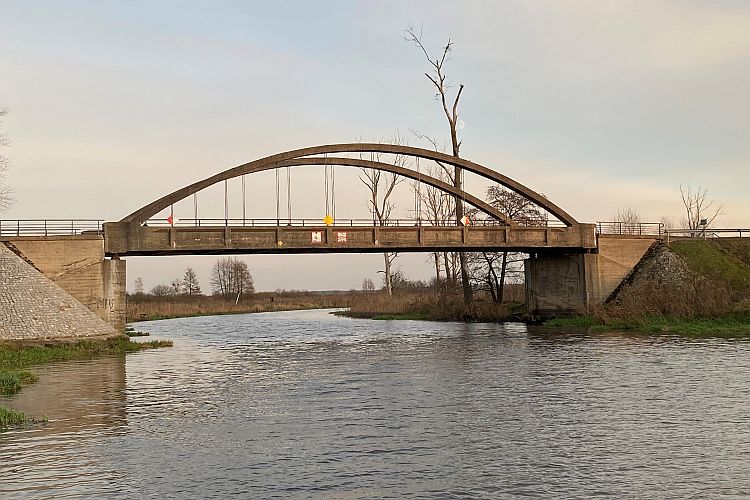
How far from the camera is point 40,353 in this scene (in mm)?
35562

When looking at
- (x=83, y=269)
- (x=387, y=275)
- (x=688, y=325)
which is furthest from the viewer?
(x=387, y=275)

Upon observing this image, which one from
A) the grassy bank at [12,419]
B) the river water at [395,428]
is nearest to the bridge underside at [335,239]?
the river water at [395,428]

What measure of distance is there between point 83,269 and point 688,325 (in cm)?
3448

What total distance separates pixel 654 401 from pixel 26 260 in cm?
3388

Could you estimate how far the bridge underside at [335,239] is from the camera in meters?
45.1

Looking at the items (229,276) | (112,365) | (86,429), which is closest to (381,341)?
(112,365)

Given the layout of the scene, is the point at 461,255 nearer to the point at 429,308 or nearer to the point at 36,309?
the point at 429,308

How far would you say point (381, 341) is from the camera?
1802 inches

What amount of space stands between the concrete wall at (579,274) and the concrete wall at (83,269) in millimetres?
30528

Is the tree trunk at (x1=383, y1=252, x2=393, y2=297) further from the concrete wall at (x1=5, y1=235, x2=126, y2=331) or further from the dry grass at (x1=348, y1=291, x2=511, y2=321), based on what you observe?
the concrete wall at (x1=5, y1=235, x2=126, y2=331)

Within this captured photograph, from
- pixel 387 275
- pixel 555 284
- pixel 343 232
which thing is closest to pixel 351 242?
pixel 343 232

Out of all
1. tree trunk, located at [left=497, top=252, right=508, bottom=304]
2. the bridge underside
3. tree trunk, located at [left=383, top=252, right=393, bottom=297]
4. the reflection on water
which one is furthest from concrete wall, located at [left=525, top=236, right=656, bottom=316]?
the reflection on water

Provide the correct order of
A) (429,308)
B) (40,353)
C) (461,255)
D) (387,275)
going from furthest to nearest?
(387,275) < (429,308) < (461,255) < (40,353)

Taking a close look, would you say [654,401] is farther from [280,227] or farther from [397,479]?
[280,227]
